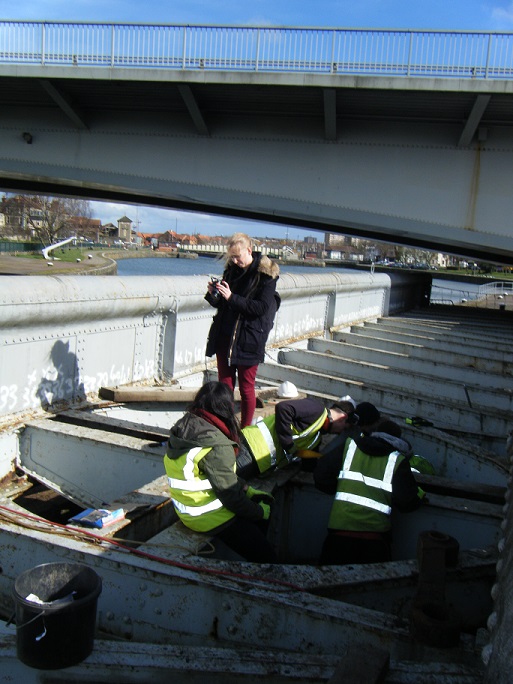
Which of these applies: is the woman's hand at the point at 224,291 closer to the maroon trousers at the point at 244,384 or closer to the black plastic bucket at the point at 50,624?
the maroon trousers at the point at 244,384

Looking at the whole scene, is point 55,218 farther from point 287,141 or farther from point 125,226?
point 287,141

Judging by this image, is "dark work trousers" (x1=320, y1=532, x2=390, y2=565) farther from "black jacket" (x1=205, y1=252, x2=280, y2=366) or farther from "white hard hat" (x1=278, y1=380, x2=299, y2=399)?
"white hard hat" (x1=278, y1=380, x2=299, y2=399)

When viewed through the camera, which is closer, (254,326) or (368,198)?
(254,326)

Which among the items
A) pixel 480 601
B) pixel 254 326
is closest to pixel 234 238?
pixel 254 326

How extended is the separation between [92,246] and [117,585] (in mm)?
75800

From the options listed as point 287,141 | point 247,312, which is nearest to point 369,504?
point 247,312

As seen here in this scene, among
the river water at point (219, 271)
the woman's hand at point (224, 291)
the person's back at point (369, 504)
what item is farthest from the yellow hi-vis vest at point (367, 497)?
the river water at point (219, 271)

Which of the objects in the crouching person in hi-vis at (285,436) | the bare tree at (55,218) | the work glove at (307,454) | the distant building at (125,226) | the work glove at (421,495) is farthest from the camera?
the distant building at (125,226)

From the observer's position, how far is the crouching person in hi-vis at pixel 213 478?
354cm

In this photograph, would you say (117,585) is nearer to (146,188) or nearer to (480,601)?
(480,601)

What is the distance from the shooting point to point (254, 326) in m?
5.13

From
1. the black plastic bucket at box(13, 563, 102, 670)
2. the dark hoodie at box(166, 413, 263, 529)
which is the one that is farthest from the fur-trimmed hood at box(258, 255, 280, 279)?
the black plastic bucket at box(13, 563, 102, 670)

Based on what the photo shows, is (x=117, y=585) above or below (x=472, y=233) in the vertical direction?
below

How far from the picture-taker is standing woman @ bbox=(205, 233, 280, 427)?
16.3 ft
